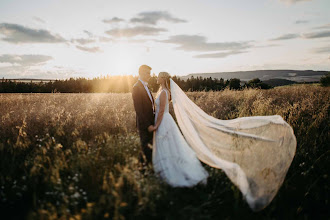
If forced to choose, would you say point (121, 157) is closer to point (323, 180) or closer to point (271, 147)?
point (271, 147)

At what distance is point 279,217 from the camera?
3016 mm

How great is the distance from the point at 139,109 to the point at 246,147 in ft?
7.62

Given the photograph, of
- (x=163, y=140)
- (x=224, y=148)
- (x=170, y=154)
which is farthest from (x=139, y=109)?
(x=224, y=148)

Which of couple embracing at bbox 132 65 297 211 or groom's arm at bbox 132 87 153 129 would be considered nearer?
couple embracing at bbox 132 65 297 211

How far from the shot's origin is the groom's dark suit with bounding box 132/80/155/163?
4.11 metres

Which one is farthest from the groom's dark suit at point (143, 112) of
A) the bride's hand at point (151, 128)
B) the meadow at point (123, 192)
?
the meadow at point (123, 192)

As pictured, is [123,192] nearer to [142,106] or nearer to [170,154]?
[170,154]

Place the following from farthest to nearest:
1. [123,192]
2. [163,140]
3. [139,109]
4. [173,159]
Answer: [139,109] → [163,140] → [173,159] → [123,192]

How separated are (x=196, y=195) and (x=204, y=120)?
195cm

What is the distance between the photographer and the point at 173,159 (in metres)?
3.86

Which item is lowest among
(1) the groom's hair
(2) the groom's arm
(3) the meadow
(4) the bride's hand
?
(3) the meadow

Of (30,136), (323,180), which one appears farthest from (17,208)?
(323,180)

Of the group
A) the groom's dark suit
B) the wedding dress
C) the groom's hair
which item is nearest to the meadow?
the wedding dress

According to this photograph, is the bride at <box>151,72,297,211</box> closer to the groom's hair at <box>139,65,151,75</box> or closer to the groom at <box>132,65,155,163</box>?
the groom at <box>132,65,155,163</box>
